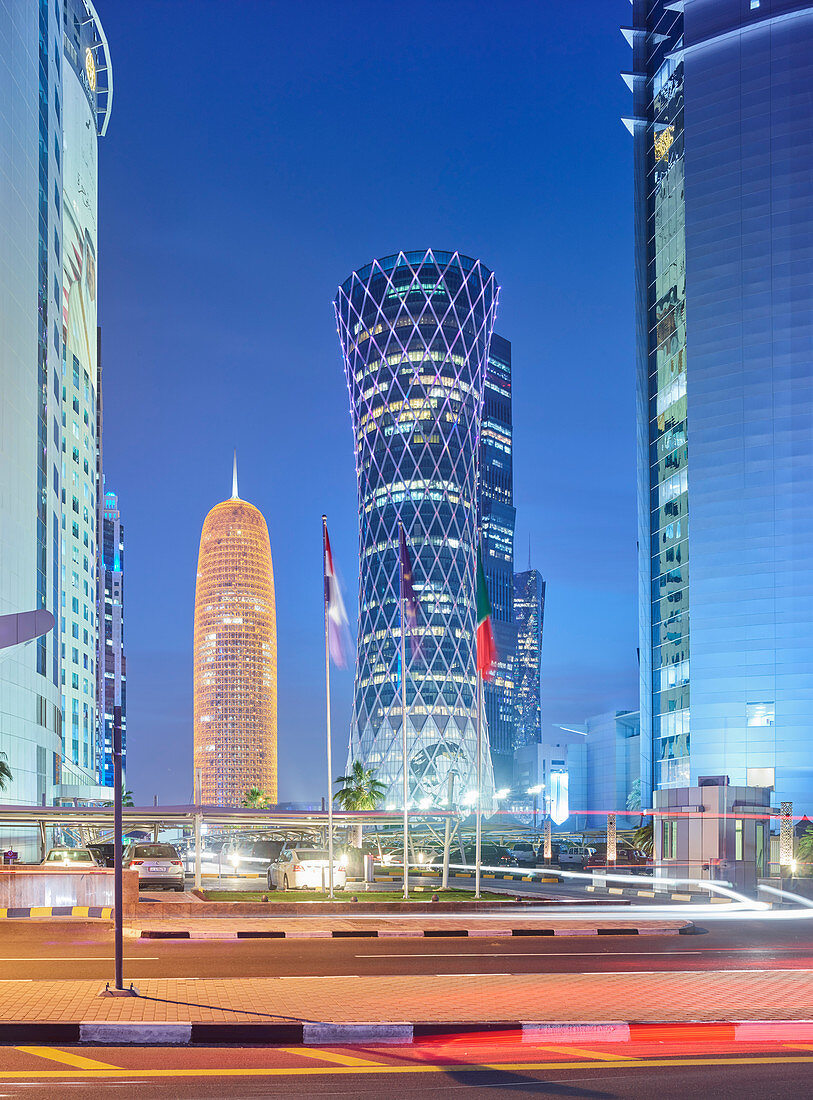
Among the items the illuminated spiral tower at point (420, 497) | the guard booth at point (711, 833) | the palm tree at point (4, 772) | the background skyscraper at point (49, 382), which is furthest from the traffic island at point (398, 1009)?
the illuminated spiral tower at point (420, 497)

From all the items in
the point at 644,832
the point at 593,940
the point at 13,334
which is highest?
the point at 13,334

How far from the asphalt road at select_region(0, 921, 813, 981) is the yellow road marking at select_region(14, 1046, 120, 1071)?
4.97 metres

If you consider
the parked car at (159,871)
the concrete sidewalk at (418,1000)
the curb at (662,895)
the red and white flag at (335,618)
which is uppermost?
the red and white flag at (335,618)

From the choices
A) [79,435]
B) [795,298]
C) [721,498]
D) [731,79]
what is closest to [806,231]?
[795,298]

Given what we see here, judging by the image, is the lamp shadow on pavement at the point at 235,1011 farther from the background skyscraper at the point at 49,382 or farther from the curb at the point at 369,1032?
the background skyscraper at the point at 49,382

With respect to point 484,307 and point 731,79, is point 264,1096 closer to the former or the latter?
point 731,79

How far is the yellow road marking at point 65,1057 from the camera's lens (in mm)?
10297

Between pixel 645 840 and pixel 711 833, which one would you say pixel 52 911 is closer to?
pixel 711 833

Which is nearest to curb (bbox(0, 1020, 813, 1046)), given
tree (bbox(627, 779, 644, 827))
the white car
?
the white car

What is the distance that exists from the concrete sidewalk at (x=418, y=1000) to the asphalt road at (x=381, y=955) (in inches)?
64.0

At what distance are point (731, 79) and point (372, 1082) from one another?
115109 mm

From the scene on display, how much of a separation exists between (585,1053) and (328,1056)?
8.37 ft

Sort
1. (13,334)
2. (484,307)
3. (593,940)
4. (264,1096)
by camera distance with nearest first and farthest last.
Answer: (264,1096) < (593,940) < (13,334) < (484,307)

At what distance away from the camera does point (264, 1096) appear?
30.2 ft
